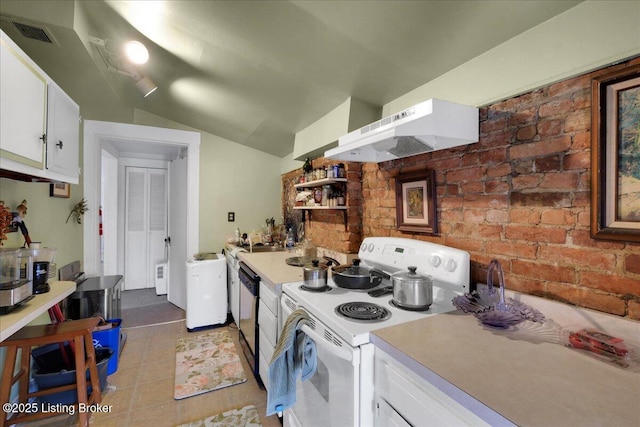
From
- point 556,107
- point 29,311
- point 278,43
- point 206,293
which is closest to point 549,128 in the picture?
point 556,107

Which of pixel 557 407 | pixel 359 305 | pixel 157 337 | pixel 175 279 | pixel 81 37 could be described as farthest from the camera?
pixel 175 279

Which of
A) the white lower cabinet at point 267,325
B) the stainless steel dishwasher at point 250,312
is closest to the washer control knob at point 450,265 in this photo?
the white lower cabinet at point 267,325

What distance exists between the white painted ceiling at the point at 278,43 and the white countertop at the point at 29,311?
1556mm

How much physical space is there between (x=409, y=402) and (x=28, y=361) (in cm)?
223

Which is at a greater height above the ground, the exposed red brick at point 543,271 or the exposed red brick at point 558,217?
the exposed red brick at point 558,217

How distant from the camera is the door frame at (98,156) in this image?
279 cm

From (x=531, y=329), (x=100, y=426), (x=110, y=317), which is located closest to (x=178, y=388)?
(x=100, y=426)

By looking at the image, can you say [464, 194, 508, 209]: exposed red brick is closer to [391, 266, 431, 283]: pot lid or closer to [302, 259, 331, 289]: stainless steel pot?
[391, 266, 431, 283]: pot lid

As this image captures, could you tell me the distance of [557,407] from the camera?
612mm

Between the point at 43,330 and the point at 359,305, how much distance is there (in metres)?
1.84

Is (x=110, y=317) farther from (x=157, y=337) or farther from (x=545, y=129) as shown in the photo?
(x=545, y=129)

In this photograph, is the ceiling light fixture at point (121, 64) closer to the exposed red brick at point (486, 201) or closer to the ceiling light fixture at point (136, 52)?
the ceiling light fixture at point (136, 52)

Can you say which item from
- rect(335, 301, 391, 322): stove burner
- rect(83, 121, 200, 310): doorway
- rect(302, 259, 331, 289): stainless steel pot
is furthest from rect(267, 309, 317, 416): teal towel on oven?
rect(83, 121, 200, 310): doorway

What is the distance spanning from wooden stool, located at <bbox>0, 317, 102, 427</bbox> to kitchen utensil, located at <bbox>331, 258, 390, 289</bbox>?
1.52 meters
